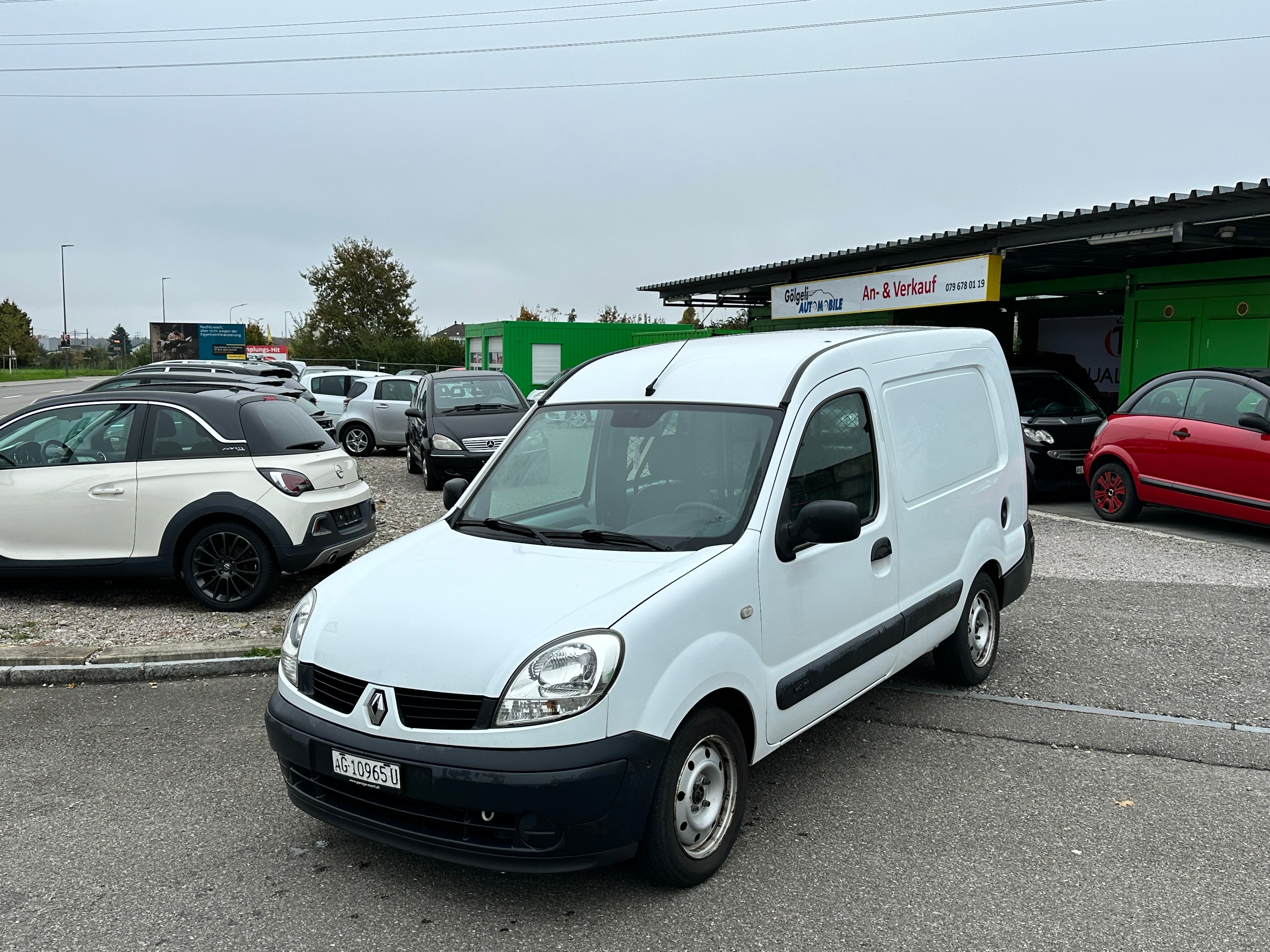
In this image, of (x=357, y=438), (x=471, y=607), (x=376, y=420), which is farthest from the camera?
(x=357, y=438)

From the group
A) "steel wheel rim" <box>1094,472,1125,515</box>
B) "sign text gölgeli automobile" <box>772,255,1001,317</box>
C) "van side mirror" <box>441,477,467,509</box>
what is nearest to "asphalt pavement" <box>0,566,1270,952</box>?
"van side mirror" <box>441,477,467,509</box>

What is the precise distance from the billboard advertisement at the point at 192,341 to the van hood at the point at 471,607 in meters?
52.9

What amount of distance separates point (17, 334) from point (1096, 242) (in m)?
84.9

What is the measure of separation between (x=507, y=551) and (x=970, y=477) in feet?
9.00

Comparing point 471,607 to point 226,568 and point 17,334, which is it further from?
point 17,334

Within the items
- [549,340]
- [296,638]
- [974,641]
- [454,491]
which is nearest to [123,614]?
[454,491]

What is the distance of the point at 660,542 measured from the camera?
3865 millimetres

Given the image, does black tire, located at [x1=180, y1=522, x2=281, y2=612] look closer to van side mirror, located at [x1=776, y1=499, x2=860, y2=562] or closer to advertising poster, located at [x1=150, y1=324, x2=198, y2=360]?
→ van side mirror, located at [x1=776, y1=499, x2=860, y2=562]

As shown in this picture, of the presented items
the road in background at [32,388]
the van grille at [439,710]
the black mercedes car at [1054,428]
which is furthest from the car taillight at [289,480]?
the road in background at [32,388]

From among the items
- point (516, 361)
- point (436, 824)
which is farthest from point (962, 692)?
point (516, 361)

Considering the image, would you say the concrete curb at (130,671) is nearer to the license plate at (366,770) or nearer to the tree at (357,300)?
the license plate at (366,770)

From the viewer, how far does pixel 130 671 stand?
20.0 feet

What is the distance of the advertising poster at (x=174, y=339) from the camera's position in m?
53.0

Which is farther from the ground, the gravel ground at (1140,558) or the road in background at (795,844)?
the gravel ground at (1140,558)
